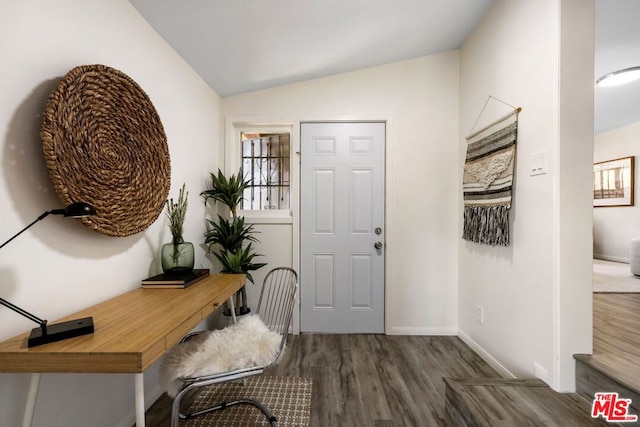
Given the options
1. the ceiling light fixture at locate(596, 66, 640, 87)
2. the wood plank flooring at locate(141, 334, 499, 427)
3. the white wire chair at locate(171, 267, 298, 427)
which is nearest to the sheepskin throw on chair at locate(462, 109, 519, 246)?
the wood plank flooring at locate(141, 334, 499, 427)

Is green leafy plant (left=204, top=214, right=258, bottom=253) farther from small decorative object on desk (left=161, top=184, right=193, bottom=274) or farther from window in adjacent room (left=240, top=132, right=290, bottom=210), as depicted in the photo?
small decorative object on desk (left=161, top=184, right=193, bottom=274)

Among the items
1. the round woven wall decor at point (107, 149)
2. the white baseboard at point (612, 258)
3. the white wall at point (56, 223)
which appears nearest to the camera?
the white wall at point (56, 223)

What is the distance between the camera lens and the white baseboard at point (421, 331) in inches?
110

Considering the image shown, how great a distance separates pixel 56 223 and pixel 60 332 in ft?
1.66

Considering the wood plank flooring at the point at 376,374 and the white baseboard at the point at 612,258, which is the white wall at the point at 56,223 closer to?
the wood plank flooring at the point at 376,374

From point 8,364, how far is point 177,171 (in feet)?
4.86

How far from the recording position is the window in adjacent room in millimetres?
3012

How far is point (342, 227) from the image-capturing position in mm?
2879

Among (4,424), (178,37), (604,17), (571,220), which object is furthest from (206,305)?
(604,17)

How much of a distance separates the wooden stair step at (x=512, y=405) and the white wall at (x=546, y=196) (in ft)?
0.39

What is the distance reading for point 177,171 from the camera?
2117mm

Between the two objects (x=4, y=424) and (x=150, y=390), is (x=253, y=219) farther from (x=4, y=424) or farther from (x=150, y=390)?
(x=4, y=424)

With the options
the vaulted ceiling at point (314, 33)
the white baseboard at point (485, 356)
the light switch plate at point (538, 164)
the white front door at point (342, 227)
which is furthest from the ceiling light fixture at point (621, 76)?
the white baseboard at point (485, 356)

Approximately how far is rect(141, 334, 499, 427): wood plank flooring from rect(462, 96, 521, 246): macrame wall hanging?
102 cm
